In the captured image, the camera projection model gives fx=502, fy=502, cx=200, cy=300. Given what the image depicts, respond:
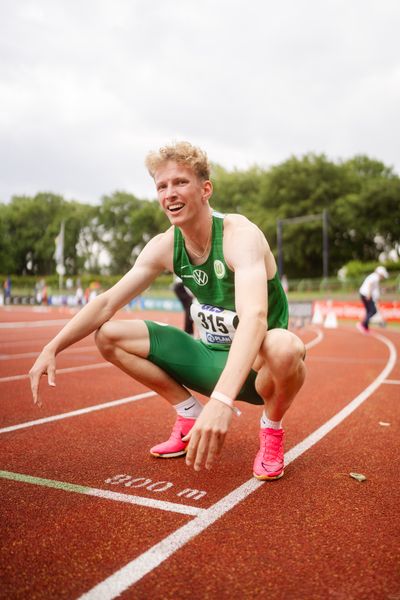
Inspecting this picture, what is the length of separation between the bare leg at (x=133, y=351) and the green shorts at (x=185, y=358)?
4 centimetres

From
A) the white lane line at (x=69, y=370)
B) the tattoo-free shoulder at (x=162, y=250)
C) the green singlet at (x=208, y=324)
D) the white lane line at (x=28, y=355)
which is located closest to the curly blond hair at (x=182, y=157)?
the green singlet at (x=208, y=324)

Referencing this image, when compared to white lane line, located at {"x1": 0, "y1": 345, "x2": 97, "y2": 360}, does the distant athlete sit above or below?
above

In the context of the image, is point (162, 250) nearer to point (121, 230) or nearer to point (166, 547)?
point (166, 547)

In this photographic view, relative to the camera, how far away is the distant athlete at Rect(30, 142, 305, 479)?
229 centimetres

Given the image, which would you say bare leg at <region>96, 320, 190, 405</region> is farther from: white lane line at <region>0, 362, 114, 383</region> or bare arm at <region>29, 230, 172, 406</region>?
white lane line at <region>0, 362, 114, 383</region>

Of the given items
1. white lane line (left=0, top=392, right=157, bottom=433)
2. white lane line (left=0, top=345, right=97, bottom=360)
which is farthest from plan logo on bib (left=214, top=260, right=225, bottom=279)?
white lane line (left=0, top=345, right=97, bottom=360)

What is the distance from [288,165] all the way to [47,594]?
4846 centimetres

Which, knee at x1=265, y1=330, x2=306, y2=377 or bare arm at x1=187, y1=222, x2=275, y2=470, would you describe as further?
knee at x1=265, y1=330, x2=306, y2=377

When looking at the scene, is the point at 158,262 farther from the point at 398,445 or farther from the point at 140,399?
the point at 140,399

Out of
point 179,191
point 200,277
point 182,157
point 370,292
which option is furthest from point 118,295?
point 370,292

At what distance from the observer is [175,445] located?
3.22 m

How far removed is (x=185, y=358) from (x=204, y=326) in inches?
9.3

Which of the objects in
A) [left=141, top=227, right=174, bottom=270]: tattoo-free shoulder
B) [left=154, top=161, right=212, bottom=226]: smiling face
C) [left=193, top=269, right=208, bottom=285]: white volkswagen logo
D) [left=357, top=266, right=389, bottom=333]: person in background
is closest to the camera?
[left=154, top=161, right=212, bottom=226]: smiling face

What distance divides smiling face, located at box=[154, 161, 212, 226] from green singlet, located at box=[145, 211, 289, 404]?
0.56 feet
